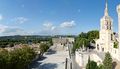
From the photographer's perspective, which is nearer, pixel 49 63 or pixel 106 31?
pixel 106 31

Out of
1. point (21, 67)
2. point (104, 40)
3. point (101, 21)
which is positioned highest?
point (101, 21)

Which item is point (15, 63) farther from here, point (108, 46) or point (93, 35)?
point (93, 35)

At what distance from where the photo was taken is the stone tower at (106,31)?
44.8 metres

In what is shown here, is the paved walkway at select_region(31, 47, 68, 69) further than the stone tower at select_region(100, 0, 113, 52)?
No

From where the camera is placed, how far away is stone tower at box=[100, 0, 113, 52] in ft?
147

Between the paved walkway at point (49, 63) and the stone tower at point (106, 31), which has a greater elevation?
the stone tower at point (106, 31)

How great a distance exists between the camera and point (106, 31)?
149 feet

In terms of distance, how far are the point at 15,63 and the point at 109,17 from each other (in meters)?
24.9

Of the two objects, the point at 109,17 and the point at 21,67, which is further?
the point at 109,17

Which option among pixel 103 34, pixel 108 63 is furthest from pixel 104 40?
pixel 108 63

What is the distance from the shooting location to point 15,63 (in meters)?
29.7

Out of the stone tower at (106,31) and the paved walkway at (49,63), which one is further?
the stone tower at (106,31)

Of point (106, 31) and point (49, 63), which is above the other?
point (106, 31)

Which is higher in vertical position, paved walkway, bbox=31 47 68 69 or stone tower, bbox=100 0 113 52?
stone tower, bbox=100 0 113 52
